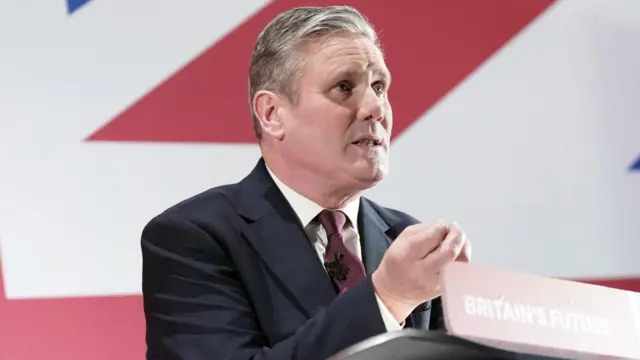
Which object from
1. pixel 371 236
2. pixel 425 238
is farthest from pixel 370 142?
pixel 425 238

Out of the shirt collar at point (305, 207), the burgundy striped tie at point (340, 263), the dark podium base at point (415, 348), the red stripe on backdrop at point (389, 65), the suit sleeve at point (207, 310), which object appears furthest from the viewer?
the red stripe on backdrop at point (389, 65)

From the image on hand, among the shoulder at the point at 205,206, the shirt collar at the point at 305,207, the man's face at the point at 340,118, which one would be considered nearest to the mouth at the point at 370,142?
the man's face at the point at 340,118

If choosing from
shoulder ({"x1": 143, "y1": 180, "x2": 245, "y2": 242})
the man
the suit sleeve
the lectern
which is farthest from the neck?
the lectern

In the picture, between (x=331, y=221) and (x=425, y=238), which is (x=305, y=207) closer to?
(x=331, y=221)

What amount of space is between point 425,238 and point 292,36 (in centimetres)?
67

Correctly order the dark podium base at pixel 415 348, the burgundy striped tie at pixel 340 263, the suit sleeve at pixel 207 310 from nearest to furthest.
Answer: the dark podium base at pixel 415 348
the suit sleeve at pixel 207 310
the burgundy striped tie at pixel 340 263

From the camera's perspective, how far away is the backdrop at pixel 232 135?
1.94 m

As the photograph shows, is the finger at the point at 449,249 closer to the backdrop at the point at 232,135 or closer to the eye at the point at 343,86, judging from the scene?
the eye at the point at 343,86

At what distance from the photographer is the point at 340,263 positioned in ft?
4.99

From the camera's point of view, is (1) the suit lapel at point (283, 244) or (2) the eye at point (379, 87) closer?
(1) the suit lapel at point (283, 244)

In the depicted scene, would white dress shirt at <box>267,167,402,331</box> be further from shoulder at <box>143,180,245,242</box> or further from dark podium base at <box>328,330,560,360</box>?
dark podium base at <box>328,330,560,360</box>

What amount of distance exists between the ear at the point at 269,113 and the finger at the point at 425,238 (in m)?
0.62

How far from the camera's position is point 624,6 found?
255 centimetres

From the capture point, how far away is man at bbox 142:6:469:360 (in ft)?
4.51
